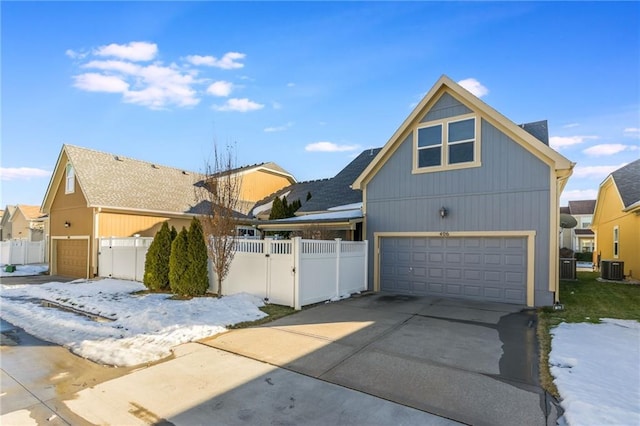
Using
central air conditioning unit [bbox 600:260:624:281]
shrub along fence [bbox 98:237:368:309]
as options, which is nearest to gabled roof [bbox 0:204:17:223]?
shrub along fence [bbox 98:237:368:309]

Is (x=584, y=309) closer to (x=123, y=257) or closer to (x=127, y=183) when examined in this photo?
(x=123, y=257)

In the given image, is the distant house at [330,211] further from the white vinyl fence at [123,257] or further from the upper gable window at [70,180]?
the upper gable window at [70,180]

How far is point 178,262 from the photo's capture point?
11.3m

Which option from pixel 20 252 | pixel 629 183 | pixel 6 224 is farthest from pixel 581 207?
pixel 6 224

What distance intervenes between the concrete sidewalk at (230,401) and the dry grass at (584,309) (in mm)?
2468

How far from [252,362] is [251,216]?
1782cm

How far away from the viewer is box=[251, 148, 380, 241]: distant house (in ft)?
42.6

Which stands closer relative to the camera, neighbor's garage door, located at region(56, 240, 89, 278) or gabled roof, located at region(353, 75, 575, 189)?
gabled roof, located at region(353, 75, 575, 189)

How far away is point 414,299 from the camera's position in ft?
34.3

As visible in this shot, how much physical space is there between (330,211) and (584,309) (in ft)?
31.9

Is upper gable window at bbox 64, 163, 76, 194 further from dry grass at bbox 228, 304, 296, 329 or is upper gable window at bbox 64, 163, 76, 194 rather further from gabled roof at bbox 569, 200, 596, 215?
gabled roof at bbox 569, 200, 596, 215

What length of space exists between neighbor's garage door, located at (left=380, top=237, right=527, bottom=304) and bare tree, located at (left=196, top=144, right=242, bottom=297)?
5462 millimetres

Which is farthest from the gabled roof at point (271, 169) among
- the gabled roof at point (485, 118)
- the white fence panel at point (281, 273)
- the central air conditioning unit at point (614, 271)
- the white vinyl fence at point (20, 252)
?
the central air conditioning unit at point (614, 271)

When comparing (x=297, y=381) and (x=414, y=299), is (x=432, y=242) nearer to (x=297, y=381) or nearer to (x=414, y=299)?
(x=414, y=299)
